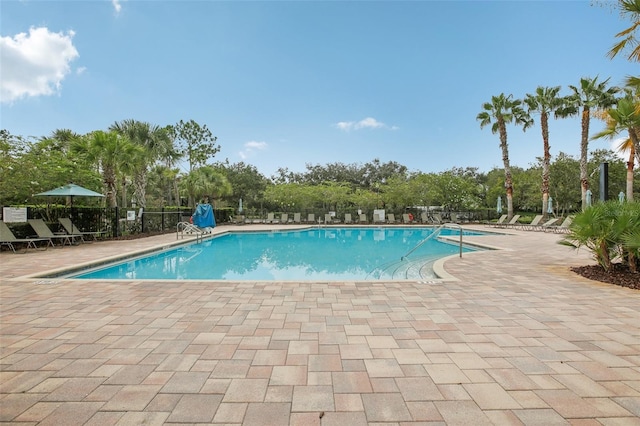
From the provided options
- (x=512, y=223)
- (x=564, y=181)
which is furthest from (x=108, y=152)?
(x=564, y=181)

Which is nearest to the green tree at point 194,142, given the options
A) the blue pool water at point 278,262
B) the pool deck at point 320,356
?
the blue pool water at point 278,262

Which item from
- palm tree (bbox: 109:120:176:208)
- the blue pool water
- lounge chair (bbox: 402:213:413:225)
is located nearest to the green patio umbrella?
the blue pool water

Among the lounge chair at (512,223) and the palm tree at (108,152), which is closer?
the palm tree at (108,152)

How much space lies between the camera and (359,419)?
5.63ft

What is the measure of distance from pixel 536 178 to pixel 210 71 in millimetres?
26176

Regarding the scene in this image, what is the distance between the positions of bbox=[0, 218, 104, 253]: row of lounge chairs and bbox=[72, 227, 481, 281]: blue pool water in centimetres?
309

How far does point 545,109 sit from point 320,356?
23026 mm

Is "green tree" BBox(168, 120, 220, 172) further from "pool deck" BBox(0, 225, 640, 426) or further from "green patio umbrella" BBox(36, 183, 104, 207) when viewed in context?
"pool deck" BBox(0, 225, 640, 426)

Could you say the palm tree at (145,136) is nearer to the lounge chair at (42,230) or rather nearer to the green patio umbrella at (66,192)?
the green patio umbrella at (66,192)

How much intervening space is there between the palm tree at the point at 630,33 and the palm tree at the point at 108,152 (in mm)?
14541

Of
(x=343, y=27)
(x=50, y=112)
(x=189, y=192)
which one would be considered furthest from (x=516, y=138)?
(x=50, y=112)

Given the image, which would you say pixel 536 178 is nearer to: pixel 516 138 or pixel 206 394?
pixel 516 138

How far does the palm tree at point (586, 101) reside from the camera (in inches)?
678

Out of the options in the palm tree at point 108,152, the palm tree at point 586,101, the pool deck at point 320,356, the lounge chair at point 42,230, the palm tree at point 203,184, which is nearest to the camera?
Answer: the pool deck at point 320,356
